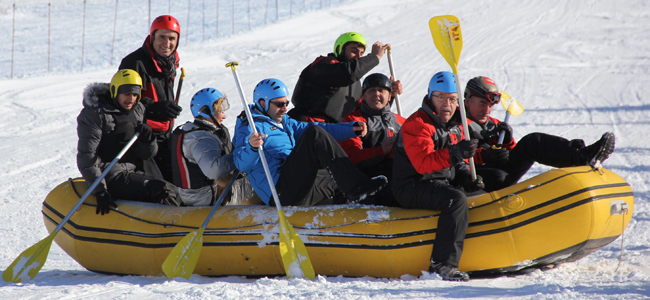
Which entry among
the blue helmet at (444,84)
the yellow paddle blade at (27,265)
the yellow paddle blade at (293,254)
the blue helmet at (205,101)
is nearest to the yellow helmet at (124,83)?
the blue helmet at (205,101)

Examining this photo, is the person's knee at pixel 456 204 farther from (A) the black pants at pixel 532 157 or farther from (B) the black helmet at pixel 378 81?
(B) the black helmet at pixel 378 81

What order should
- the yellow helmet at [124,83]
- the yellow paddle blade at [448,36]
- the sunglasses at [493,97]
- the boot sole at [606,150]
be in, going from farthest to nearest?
the yellow helmet at [124,83]
the sunglasses at [493,97]
the yellow paddle blade at [448,36]
the boot sole at [606,150]

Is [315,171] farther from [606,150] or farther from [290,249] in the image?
[606,150]

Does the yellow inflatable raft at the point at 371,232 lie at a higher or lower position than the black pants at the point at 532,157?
lower

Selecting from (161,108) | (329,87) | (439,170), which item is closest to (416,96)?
(329,87)

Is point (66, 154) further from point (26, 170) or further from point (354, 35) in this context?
point (354, 35)

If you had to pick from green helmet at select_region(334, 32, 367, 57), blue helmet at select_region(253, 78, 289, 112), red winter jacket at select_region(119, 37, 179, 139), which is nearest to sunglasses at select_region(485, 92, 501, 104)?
green helmet at select_region(334, 32, 367, 57)

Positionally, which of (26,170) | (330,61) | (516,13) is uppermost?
(516,13)

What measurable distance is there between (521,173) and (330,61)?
208cm

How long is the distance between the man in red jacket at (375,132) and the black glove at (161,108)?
1.68 meters

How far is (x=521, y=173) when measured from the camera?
4793 mm

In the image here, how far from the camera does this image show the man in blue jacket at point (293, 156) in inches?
169

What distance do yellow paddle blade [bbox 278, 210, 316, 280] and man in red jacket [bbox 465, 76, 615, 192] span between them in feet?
5.33

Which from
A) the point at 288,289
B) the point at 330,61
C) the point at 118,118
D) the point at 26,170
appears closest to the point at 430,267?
the point at 288,289
